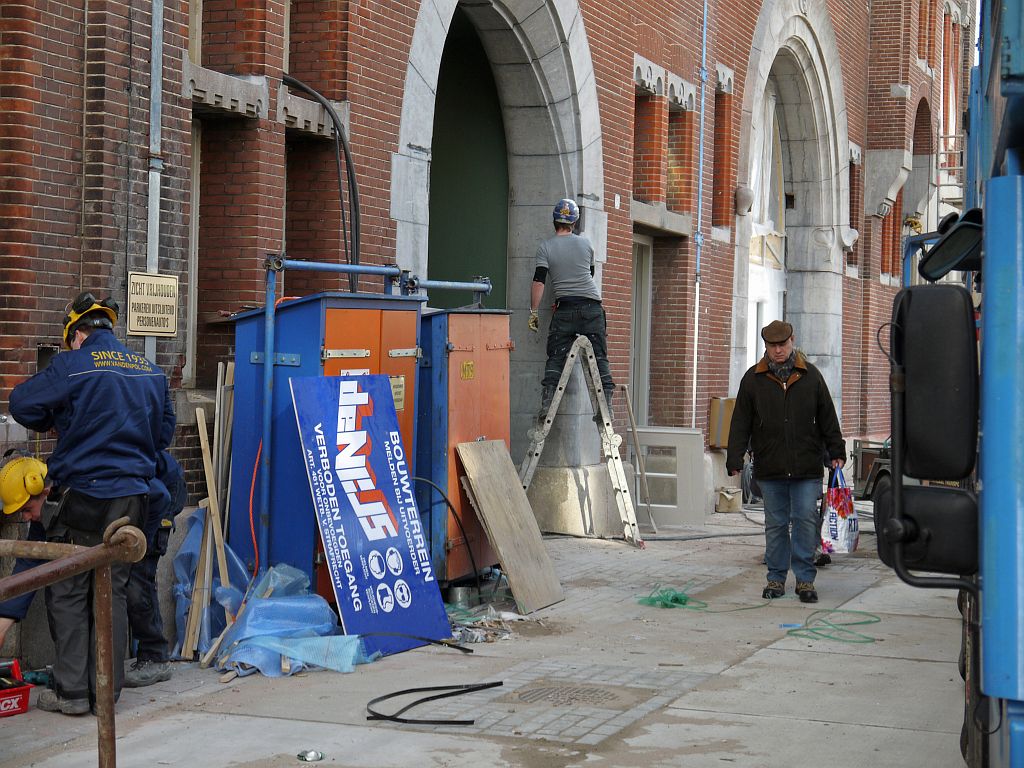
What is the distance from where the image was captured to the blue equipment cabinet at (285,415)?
8219mm

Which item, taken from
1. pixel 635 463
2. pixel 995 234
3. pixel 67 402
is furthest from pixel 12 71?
pixel 635 463

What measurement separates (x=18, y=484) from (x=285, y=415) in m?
1.71

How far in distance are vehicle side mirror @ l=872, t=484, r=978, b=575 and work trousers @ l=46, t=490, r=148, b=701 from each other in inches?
169

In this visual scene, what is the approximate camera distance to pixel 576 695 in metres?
7.23

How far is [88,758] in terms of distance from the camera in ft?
19.6

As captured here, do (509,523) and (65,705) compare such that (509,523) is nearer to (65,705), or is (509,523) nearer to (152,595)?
(152,595)

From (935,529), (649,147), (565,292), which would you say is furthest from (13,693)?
(649,147)

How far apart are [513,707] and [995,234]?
4.35 metres

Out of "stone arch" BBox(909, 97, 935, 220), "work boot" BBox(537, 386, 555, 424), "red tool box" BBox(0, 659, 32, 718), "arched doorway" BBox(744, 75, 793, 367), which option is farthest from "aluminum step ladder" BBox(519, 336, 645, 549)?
"stone arch" BBox(909, 97, 935, 220)

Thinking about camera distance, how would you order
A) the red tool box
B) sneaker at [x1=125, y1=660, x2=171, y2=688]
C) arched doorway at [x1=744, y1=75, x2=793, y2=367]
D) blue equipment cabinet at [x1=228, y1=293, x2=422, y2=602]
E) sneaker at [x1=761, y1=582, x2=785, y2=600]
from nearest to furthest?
the red tool box → sneaker at [x1=125, y1=660, x2=171, y2=688] → blue equipment cabinet at [x1=228, y1=293, x2=422, y2=602] → sneaker at [x1=761, y1=582, x2=785, y2=600] → arched doorway at [x1=744, y1=75, x2=793, y2=367]

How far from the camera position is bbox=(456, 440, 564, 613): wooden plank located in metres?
9.41

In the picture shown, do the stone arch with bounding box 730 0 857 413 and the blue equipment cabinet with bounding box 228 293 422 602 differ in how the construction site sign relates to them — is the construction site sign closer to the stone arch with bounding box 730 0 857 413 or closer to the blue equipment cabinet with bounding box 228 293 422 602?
the blue equipment cabinet with bounding box 228 293 422 602

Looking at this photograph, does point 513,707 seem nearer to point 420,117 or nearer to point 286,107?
point 286,107

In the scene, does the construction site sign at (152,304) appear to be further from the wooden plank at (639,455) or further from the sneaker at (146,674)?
the wooden plank at (639,455)
